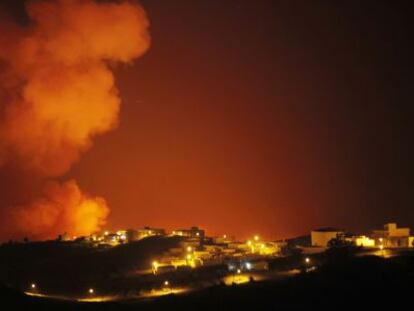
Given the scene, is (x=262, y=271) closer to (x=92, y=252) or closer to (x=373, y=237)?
(x=373, y=237)

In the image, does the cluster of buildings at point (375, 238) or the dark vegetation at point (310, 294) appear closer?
the dark vegetation at point (310, 294)

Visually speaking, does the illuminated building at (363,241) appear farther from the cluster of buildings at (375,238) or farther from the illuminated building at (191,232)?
the illuminated building at (191,232)

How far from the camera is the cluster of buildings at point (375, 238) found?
5722cm

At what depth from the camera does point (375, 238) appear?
59000 mm

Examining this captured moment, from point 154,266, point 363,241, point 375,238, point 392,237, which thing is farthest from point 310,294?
point 392,237

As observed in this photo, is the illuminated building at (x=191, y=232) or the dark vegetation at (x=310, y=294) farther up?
the illuminated building at (x=191, y=232)

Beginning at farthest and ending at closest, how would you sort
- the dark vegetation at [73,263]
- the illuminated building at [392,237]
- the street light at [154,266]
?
the illuminated building at [392,237], the street light at [154,266], the dark vegetation at [73,263]

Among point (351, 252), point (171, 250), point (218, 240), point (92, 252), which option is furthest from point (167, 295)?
point (218, 240)

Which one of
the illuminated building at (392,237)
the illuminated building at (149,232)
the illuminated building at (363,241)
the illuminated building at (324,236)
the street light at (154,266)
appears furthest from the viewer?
the illuminated building at (149,232)

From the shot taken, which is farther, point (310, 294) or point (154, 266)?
point (154, 266)

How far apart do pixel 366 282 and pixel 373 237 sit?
25.2m

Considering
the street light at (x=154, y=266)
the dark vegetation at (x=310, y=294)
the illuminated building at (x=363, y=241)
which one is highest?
the illuminated building at (x=363, y=241)

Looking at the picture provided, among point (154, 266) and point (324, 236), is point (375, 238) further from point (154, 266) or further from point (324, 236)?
point (154, 266)

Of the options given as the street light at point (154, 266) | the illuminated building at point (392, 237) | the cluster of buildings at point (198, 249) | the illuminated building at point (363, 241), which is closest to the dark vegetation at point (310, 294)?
the cluster of buildings at point (198, 249)
